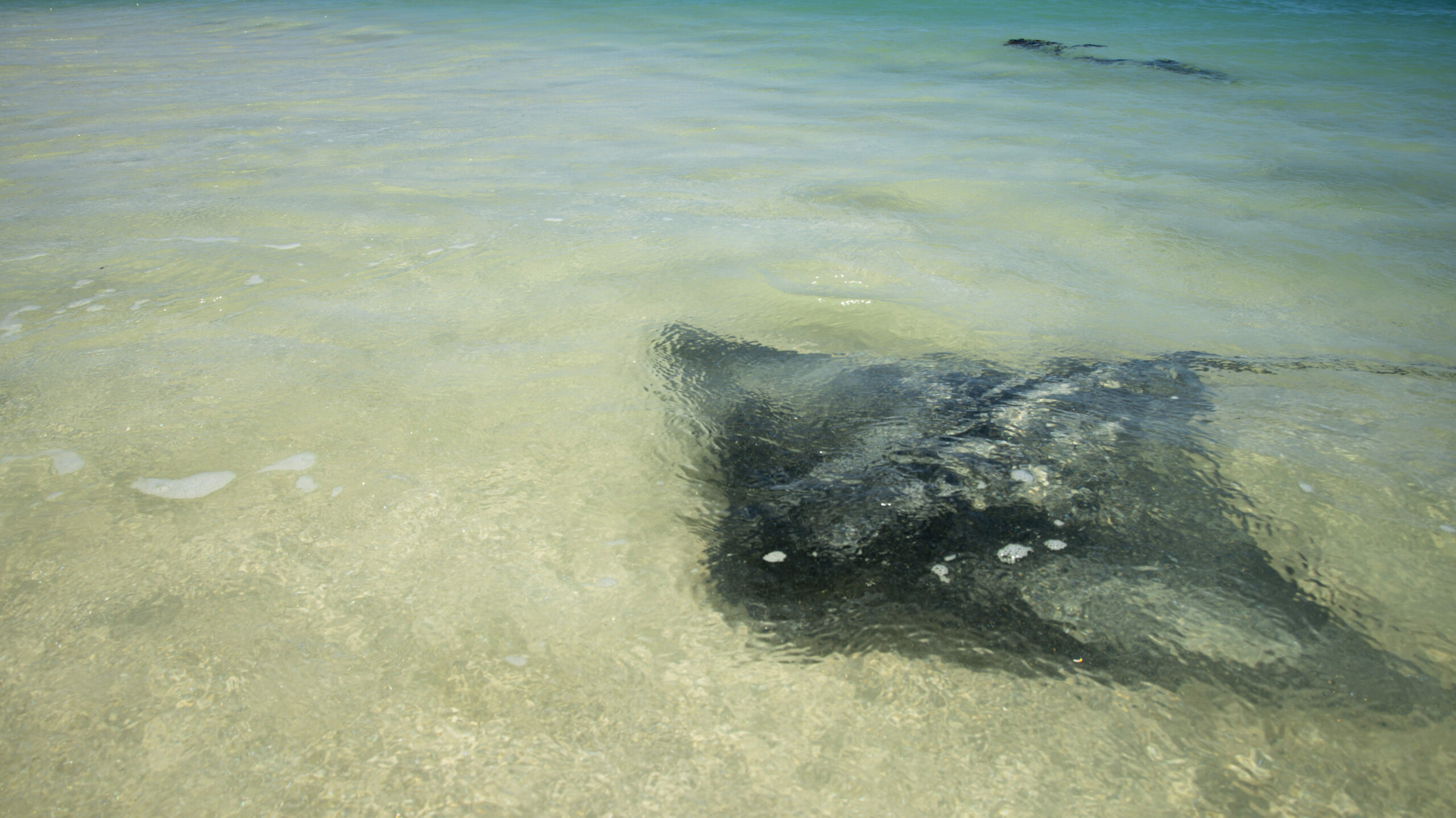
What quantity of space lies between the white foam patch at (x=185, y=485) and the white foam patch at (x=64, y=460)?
0.68 feet

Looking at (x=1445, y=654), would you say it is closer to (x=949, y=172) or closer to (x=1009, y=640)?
(x=1009, y=640)

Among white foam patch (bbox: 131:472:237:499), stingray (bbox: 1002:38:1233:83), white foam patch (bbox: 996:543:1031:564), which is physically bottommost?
white foam patch (bbox: 996:543:1031:564)

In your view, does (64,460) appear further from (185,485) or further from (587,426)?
(587,426)

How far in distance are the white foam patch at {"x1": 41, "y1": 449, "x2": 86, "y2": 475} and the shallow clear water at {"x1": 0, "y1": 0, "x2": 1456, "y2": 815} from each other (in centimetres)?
2

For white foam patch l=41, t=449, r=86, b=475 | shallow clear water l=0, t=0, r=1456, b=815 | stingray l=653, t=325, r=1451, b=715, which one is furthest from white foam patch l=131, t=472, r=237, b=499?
stingray l=653, t=325, r=1451, b=715

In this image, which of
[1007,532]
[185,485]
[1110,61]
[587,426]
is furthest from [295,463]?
[1110,61]

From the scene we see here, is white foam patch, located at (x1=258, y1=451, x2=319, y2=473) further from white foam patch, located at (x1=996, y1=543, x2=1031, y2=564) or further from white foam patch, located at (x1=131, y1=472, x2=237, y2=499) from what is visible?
white foam patch, located at (x1=996, y1=543, x2=1031, y2=564)

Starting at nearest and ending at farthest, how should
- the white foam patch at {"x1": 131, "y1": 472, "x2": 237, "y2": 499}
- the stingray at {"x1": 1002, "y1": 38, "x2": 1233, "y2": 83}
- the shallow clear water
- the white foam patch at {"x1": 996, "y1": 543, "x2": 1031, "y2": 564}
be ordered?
the shallow clear water → the white foam patch at {"x1": 996, "y1": 543, "x2": 1031, "y2": 564} → the white foam patch at {"x1": 131, "y1": 472, "x2": 237, "y2": 499} → the stingray at {"x1": 1002, "y1": 38, "x2": 1233, "y2": 83}

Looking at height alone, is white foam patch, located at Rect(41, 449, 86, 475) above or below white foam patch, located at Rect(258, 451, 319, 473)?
above

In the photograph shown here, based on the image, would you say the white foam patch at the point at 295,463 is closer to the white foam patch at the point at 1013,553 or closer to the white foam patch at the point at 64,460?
the white foam patch at the point at 64,460

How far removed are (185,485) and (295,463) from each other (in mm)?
254

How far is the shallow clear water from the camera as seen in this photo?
1.40 metres

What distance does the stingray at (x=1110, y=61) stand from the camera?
907 cm

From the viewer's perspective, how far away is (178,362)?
2715 millimetres
